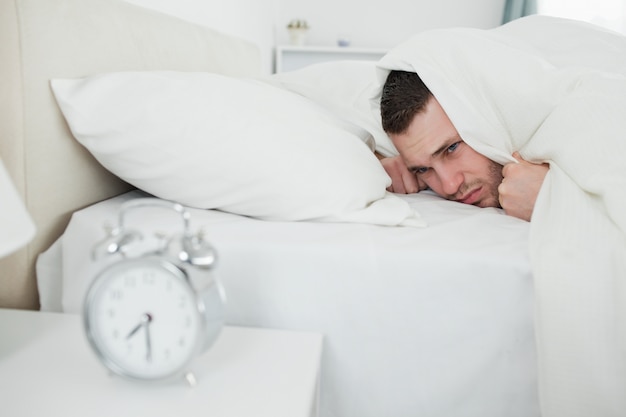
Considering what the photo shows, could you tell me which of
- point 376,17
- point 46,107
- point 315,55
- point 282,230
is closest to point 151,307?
point 282,230

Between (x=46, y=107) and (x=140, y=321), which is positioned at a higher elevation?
(x=46, y=107)

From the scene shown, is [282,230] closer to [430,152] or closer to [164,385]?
[164,385]

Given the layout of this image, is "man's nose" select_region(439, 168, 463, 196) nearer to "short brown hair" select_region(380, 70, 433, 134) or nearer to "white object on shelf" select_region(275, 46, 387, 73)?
"short brown hair" select_region(380, 70, 433, 134)

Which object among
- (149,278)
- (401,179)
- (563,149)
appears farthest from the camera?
(401,179)

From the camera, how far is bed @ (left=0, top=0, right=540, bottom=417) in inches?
26.8

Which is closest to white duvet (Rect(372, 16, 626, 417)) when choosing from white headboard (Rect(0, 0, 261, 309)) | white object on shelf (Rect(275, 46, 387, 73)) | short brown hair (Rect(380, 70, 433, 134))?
short brown hair (Rect(380, 70, 433, 134))

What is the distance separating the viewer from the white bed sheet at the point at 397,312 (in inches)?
26.7

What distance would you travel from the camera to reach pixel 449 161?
1114 millimetres

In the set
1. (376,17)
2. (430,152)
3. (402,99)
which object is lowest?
(430,152)

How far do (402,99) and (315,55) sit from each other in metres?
2.50

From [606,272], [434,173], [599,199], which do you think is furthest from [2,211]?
[434,173]

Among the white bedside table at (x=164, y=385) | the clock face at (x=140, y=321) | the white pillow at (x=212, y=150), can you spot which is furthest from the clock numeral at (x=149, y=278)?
the white pillow at (x=212, y=150)

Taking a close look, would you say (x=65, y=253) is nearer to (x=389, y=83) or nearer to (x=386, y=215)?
(x=386, y=215)

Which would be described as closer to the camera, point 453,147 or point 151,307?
point 151,307
